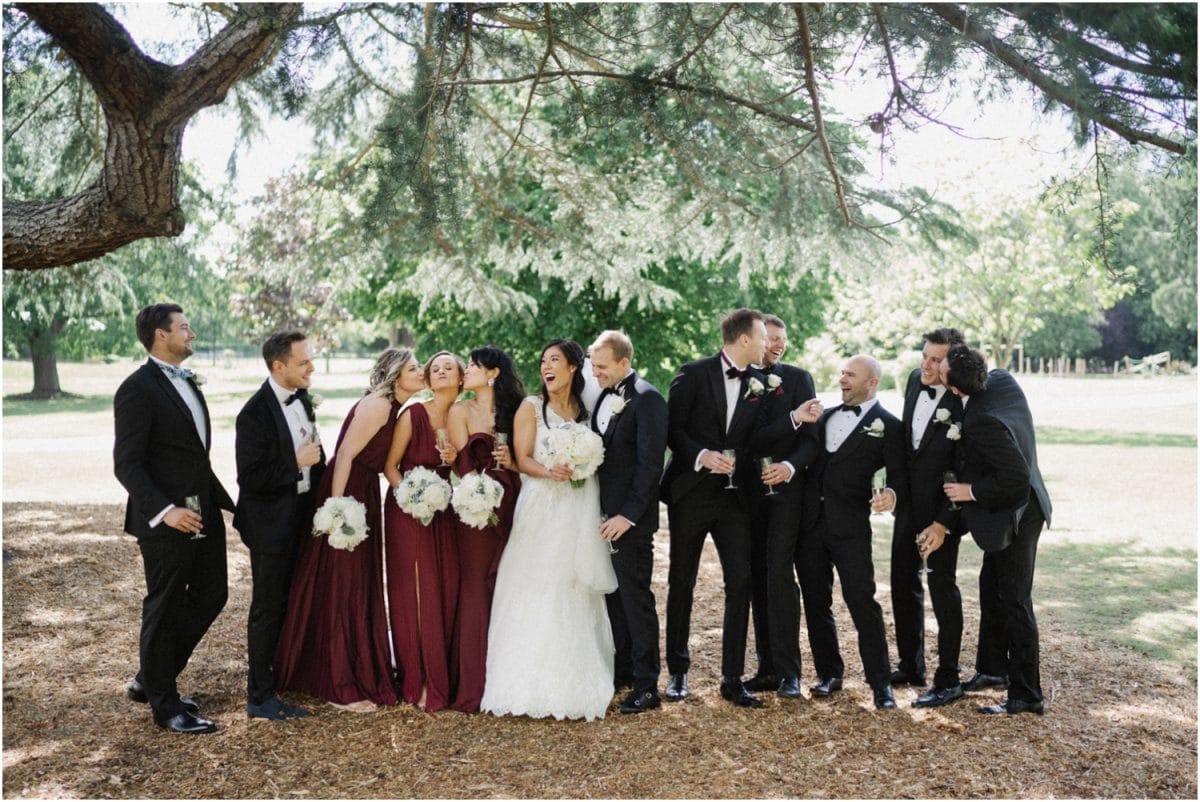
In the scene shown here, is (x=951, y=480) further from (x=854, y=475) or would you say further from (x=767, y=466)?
(x=767, y=466)

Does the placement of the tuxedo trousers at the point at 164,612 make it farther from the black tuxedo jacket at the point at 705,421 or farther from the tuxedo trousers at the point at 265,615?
the black tuxedo jacket at the point at 705,421

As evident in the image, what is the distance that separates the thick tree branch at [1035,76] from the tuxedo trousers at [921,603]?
2.41 meters

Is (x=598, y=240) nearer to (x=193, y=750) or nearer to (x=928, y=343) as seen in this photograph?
(x=928, y=343)

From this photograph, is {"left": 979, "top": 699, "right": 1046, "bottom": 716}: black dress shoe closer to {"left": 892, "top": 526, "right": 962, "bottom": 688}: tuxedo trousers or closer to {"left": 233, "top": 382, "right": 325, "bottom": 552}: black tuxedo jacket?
{"left": 892, "top": 526, "right": 962, "bottom": 688}: tuxedo trousers

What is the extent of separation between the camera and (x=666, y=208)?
30.0 feet

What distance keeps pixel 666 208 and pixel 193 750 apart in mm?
6095

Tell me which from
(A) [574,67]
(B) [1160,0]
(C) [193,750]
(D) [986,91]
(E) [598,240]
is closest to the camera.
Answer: (B) [1160,0]

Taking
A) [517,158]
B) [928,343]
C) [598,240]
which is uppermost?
[517,158]

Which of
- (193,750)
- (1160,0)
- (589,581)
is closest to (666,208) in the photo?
(589,581)

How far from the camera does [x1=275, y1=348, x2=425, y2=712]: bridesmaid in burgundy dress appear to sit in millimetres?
5621

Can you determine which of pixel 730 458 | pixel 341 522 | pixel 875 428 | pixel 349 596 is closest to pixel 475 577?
pixel 349 596

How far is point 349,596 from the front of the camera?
5.67 metres

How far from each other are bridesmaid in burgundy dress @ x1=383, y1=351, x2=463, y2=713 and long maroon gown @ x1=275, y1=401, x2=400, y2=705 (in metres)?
0.10

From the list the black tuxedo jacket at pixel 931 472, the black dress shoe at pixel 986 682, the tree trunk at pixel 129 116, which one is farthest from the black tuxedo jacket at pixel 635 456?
the tree trunk at pixel 129 116
